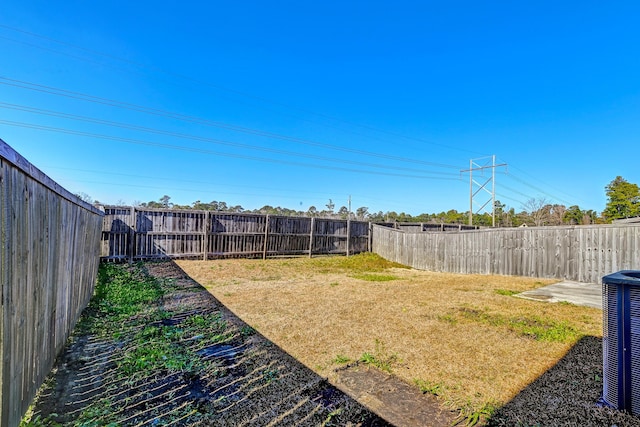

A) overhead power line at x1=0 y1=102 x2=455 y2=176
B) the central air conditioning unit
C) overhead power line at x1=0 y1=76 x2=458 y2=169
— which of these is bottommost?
the central air conditioning unit

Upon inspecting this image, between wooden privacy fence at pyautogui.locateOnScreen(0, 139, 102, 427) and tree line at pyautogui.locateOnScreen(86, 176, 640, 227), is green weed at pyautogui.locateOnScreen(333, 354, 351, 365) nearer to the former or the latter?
wooden privacy fence at pyautogui.locateOnScreen(0, 139, 102, 427)

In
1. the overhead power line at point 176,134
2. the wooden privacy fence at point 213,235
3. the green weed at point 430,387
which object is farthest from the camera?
the overhead power line at point 176,134

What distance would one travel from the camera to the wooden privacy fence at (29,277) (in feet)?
4.71

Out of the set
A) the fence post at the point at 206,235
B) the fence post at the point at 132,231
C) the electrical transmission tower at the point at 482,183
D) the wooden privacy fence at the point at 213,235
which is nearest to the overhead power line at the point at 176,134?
the electrical transmission tower at the point at 482,183

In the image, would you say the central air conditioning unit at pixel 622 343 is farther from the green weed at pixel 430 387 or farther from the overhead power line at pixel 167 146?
the overhead power line at pixel 167 146

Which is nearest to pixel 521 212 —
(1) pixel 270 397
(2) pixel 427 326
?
(2) pixel 427 326

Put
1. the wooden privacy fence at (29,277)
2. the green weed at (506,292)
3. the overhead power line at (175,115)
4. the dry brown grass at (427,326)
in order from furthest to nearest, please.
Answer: the overhead power line at (175,115)
the green weed at (506,292)
the dry brown grass at (427,326)
the wooden privacy fence at (29,277)

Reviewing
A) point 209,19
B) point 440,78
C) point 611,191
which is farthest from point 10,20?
point 611,191

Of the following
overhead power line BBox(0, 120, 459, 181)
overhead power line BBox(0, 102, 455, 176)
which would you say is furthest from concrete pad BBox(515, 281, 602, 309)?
overhead power line BBox(0, 120, 459, 181)

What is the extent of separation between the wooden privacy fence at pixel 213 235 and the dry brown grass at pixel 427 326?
10.3 ft

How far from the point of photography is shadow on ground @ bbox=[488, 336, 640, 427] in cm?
189

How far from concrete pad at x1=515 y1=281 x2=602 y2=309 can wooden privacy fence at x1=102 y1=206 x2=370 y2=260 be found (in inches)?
325

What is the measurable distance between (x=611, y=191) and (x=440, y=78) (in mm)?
16826

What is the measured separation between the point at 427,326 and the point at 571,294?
13.7 ft
